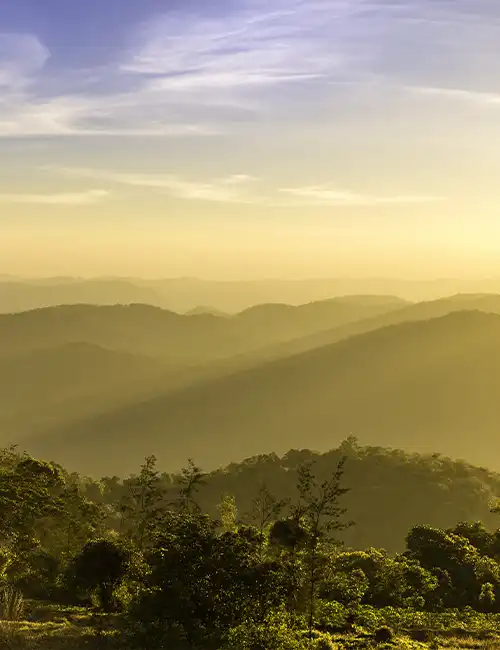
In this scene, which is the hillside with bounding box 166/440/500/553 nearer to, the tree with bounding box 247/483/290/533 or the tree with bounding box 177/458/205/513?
the tree with bounding box 177/458/205/513

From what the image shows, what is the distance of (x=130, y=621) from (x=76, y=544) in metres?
17.6

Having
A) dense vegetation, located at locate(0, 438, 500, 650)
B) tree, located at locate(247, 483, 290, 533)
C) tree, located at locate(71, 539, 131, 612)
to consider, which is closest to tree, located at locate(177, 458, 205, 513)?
dense vegetation, located at locate(0, 438, 500, 650)

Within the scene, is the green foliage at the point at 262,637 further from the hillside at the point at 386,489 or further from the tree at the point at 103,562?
the hillside at the point at 386,489

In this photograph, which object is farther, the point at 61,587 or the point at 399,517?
the point at 399,517

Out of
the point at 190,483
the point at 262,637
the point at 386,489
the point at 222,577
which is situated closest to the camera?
the point at 262,637

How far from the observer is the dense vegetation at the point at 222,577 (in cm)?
1772

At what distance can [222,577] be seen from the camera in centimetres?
1778

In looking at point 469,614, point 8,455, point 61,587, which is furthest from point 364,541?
point 61,587

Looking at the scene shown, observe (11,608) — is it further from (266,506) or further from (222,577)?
(266,506)

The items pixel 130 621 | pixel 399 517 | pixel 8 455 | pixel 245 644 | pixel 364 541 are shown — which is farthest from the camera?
pixel 399 517

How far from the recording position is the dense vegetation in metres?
17.7

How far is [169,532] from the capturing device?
19469 millimetres

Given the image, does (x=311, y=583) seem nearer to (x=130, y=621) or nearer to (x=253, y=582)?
(x=253, y=582)

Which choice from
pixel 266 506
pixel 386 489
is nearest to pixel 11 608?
pixel 266 506
